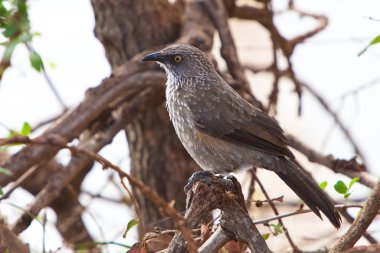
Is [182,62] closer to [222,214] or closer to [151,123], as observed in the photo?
[151,123]

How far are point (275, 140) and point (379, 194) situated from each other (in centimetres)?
136

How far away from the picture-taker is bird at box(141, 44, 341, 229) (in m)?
5.14

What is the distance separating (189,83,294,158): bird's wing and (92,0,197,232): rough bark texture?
1.59m

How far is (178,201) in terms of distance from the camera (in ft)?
23.4

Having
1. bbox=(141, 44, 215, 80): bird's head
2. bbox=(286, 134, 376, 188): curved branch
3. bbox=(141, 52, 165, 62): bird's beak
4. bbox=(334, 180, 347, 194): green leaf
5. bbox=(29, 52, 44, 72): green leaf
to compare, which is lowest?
bbox=(286, 134, 376, 188): curved branch

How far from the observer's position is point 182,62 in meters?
6.07

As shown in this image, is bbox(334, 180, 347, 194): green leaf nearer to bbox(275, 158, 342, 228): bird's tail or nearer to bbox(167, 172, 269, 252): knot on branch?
bbox(275, 158, 342, 228): bird's tail

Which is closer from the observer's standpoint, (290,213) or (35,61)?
(35,61)

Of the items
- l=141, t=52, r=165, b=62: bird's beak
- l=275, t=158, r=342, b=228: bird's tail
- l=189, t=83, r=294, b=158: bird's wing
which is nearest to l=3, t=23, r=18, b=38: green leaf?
l=189, t=83, r=294, b=158: bird's wing

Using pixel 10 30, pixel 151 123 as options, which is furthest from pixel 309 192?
pixel 151 123

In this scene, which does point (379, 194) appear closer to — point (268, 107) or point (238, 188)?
point (238, 188)

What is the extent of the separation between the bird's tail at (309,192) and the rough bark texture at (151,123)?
82.3 inches

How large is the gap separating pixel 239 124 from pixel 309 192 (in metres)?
0.78

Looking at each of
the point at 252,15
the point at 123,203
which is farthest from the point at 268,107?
the point at 123,203
